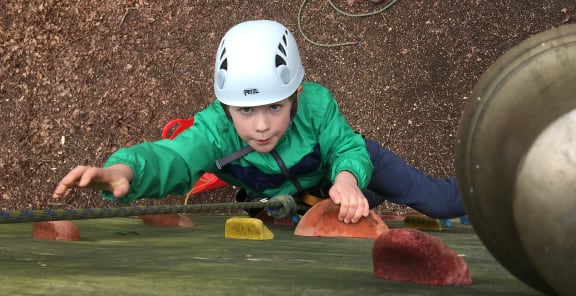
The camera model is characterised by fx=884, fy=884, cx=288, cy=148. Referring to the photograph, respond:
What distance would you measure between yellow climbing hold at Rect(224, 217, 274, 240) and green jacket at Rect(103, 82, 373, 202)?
213mm

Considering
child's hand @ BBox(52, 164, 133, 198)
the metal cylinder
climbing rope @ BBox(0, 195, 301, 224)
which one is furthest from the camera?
child's hand @ BBox(52, 164, 133, 198)

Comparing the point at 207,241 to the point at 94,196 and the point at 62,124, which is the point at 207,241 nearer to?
the point at 94,196

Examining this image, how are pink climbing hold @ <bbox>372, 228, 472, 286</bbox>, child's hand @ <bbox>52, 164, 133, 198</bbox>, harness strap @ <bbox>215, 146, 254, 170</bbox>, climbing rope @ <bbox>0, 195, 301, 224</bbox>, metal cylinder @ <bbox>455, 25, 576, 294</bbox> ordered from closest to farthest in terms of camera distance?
metal cylinder @ <bbox>455, 25, 576, 294</bbox> < pink climbing hold @ <bbox>372, 228, 472, 286</bbox> < climbing rope @ <bbox>0, 195, 301, 224</bbox> < child's hand @ <bbox>52, 164, 133, 198</bbox> < harness strap @ <bbox>215, 146, 254, 170</bbox>

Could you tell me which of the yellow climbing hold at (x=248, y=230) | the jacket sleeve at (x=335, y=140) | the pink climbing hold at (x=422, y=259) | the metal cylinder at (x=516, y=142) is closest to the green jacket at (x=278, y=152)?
the jacket sleeve at (x=335, y=140)

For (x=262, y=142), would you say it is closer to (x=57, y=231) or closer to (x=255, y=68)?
(x=255, y=68)

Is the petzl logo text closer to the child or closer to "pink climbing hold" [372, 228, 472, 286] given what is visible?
the child

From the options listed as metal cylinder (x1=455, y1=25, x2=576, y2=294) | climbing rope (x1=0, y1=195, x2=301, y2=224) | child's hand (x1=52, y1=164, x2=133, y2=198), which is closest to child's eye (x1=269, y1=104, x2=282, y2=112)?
climbing rope (x1=0, y1=195, x2=301, y2=224)

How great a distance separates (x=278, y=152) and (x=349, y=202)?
1.28ft

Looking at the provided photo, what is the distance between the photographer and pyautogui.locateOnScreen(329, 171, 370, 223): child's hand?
240cm

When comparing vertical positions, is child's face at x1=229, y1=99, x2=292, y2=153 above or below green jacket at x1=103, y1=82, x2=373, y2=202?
above

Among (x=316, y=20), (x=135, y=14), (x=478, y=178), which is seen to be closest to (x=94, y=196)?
(x=135, y=14)

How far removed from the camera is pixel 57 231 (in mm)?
2295

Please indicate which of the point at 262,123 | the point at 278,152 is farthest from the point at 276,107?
the point at 278,152

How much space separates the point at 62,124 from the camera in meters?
4.68
